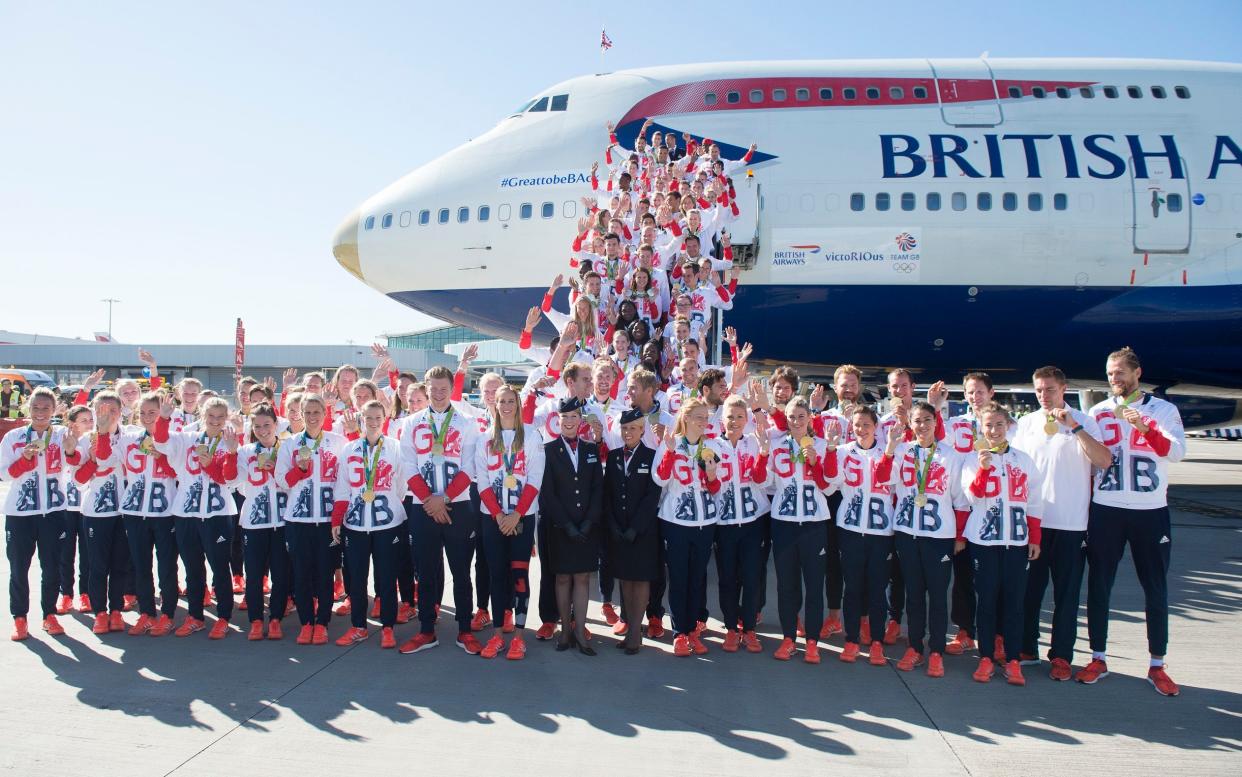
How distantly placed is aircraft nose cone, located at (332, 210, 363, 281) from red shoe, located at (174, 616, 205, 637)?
9.19 meters

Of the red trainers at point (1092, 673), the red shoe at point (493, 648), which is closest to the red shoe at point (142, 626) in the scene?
the red shoe at point (493, 648)

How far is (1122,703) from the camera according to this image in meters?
4.57

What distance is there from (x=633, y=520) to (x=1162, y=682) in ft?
11.1

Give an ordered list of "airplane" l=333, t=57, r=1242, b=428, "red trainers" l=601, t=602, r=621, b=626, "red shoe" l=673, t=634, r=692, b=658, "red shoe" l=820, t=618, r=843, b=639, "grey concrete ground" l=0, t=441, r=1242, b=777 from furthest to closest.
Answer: "airplane" l=333, t=57, r=1242, b=428
"red trainers" l=601, t=602, r=621, b=626
"red shoe" l=820, t=618, r=843, b=639
"red shoe" l=673, t=634, r=692, b=658
"grey concrete ground" l=0, t=441, r=1242, b=777

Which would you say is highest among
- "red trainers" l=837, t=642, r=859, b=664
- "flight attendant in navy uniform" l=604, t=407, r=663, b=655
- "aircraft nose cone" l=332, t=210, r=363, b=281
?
"aircraft nose cone" l=332, t=210, r=363, b=281

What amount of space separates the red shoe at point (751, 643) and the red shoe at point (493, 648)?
5.64 feet

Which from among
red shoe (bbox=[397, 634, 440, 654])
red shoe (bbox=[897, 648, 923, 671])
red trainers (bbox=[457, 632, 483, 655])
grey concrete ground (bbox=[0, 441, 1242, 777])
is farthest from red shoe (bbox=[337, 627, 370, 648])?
red shoe (bbox=[897, 648, 923, 671])

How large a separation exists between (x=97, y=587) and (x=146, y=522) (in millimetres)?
577

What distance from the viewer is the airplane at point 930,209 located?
1203 cm

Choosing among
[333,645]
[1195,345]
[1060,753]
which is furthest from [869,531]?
[1195,345]

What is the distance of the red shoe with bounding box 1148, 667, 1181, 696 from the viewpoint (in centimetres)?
470

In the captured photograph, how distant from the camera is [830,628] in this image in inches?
231

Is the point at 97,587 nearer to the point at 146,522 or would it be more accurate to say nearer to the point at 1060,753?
the point at 146,522

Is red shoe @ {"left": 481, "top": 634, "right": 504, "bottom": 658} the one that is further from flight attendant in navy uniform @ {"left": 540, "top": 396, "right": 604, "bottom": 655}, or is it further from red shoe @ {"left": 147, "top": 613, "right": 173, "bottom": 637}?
red shoe @ {"left": 147, "top": 613, "right": 173, "bottom": 637}
